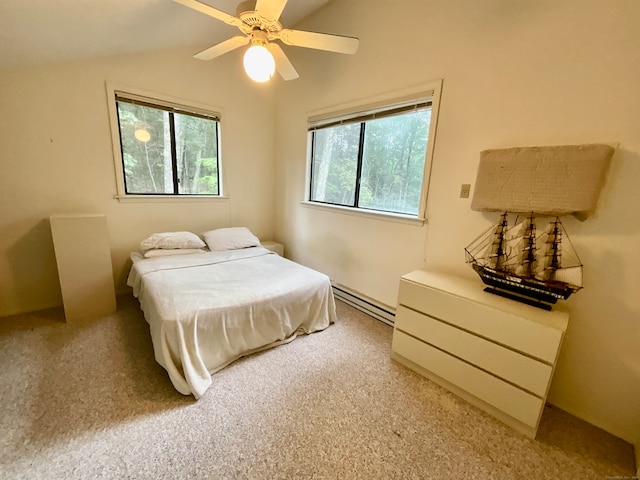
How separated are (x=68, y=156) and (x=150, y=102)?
0.92 metres

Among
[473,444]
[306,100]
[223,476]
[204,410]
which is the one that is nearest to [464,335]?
[473,444]

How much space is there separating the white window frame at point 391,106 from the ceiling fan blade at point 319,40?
789 millimetres

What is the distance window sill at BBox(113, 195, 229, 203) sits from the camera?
2.76 meters

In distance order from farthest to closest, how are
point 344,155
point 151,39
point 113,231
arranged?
point 344,155 < point 113,231 < point 151,39

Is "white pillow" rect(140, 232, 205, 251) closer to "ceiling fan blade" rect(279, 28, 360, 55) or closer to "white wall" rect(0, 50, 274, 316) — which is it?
"white wall" rect(0, 50, 274, 316)

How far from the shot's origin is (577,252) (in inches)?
60.7

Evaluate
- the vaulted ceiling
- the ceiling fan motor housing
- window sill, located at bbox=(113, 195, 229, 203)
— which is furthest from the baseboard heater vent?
the vaulted ceiling

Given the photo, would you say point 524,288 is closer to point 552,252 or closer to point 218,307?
point 552,252

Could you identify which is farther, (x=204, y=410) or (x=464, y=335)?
(x=464, y=335)

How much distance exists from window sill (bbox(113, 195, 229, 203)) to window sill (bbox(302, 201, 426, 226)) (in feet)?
4.14

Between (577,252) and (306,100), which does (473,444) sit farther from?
(306,100)

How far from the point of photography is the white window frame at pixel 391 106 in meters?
2.06

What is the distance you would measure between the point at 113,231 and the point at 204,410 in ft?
7.24

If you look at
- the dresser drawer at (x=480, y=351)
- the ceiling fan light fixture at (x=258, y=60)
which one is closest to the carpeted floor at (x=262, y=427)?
the dresser drawer at (x=480, y=351)
